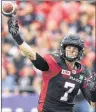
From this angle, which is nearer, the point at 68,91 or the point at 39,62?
the point at 39,62

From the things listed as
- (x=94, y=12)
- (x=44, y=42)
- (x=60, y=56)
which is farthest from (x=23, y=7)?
(x=60, y=56)

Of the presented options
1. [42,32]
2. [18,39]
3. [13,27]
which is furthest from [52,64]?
[42,32]

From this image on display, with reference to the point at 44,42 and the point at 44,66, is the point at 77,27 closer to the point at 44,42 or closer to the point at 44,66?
the point at 44,42

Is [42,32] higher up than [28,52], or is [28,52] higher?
[42,32]

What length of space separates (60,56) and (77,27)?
267 inches

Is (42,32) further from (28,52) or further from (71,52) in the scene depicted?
(28,52)

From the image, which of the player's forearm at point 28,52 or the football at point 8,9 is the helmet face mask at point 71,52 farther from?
the football at point 8,9

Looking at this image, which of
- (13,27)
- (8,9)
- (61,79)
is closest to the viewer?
(13,27)

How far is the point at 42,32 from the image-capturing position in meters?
13.1

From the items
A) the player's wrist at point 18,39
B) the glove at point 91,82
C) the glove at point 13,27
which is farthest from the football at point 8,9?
the glove at point 91,82

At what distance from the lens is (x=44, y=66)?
6.41m

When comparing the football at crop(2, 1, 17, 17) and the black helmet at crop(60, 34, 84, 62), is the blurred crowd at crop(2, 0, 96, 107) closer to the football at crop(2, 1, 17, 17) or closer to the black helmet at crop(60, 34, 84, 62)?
the black helmet at crop(60, 34, 84, 62)

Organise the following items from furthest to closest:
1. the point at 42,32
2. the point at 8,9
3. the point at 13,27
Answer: the point at 42,32, the point at 8,9, the point at 13,27

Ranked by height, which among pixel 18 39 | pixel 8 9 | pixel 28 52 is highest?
pixel 8 9
